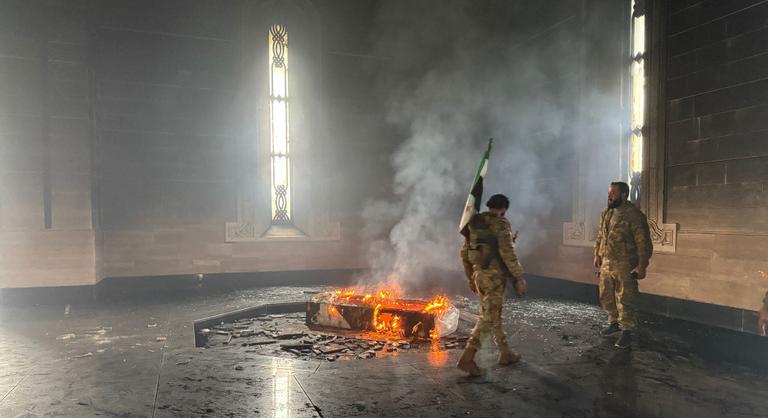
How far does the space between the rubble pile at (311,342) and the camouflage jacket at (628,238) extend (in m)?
2.29

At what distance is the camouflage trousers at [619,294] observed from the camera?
19.5 ft

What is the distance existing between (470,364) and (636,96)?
679cm

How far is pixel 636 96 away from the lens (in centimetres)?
895

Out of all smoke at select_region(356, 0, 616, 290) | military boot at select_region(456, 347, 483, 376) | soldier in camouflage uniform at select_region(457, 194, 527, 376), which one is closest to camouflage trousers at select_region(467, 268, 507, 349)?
soldier in camouflage uniform at select_region(457, 194, 527, 376)

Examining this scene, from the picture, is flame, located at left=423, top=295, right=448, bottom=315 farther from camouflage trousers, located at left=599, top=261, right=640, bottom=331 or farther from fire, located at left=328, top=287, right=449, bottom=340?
camouflage trousers, located at left=599, top=261, right=640, bottom=331

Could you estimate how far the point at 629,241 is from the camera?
6152 mm

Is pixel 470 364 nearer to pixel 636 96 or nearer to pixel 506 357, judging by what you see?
pixel 506 357

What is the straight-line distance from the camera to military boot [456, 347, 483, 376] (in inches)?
184

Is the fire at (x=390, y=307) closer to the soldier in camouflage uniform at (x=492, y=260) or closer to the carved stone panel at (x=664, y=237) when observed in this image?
the soldier in camouflage uniform at (x=492, y=260)

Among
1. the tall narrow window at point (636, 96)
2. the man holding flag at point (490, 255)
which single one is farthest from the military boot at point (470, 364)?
the tall narrow window at point (636, 96)

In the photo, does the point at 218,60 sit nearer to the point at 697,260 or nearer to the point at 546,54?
the point at 546,54

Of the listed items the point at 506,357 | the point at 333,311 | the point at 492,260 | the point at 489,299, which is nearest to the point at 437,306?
the point at 333,311

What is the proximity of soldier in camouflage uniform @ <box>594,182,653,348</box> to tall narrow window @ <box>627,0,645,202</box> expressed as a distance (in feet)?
9.55

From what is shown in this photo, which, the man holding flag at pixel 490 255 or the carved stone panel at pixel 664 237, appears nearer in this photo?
the man holding flag at pixel 490 255
